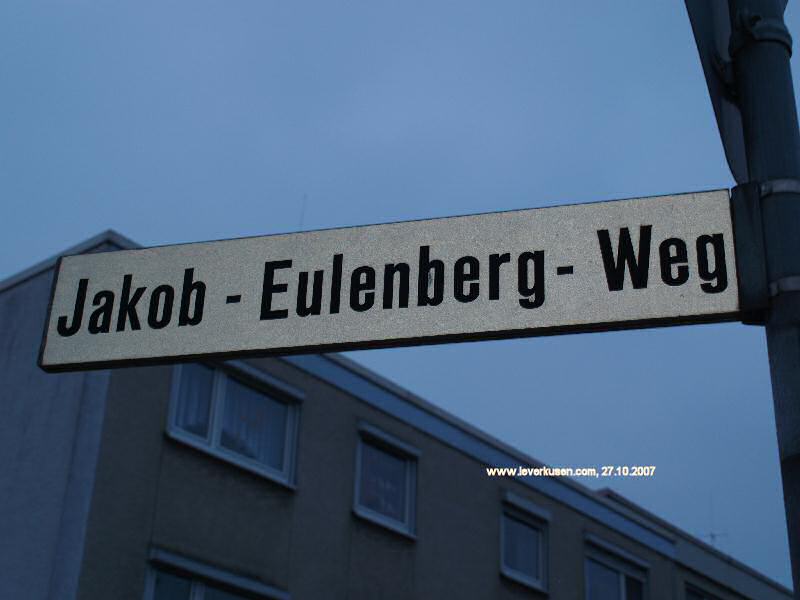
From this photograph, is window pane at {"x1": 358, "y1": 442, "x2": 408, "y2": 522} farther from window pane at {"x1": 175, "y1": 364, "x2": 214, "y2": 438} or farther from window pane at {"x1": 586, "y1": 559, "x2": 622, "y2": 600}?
window pane at {"x1": 586, "y1": 559, "x2": 622, "y2": 600}

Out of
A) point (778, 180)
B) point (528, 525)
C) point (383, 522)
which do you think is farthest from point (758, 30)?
point (528, 525)

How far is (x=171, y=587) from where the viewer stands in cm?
1370

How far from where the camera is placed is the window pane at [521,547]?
20188 millimetres

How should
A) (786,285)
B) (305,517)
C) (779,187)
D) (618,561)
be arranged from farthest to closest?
(618,561), (305,517), (779,187), (786,285)

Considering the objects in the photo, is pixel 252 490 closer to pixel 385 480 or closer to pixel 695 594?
pixel 385 480

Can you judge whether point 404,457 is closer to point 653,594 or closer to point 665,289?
point 653,594

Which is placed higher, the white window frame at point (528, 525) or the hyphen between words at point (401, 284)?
the white window frame at point (528, 525)

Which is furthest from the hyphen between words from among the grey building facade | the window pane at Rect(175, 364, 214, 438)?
the window pane at Rect(175, 364, 214, 438)

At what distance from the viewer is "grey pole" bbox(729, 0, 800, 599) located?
2.31 meters

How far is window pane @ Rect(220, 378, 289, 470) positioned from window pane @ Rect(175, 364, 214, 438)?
293 mm

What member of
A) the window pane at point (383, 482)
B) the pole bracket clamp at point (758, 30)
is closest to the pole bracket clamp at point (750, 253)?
the pole bracket clamp at point (758, 30)

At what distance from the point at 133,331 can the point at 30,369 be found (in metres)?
11.7

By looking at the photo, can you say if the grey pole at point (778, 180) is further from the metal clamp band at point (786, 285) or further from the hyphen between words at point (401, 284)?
the hyphen between words at point (401, 284)

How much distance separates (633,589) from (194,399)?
12363 millimetres
